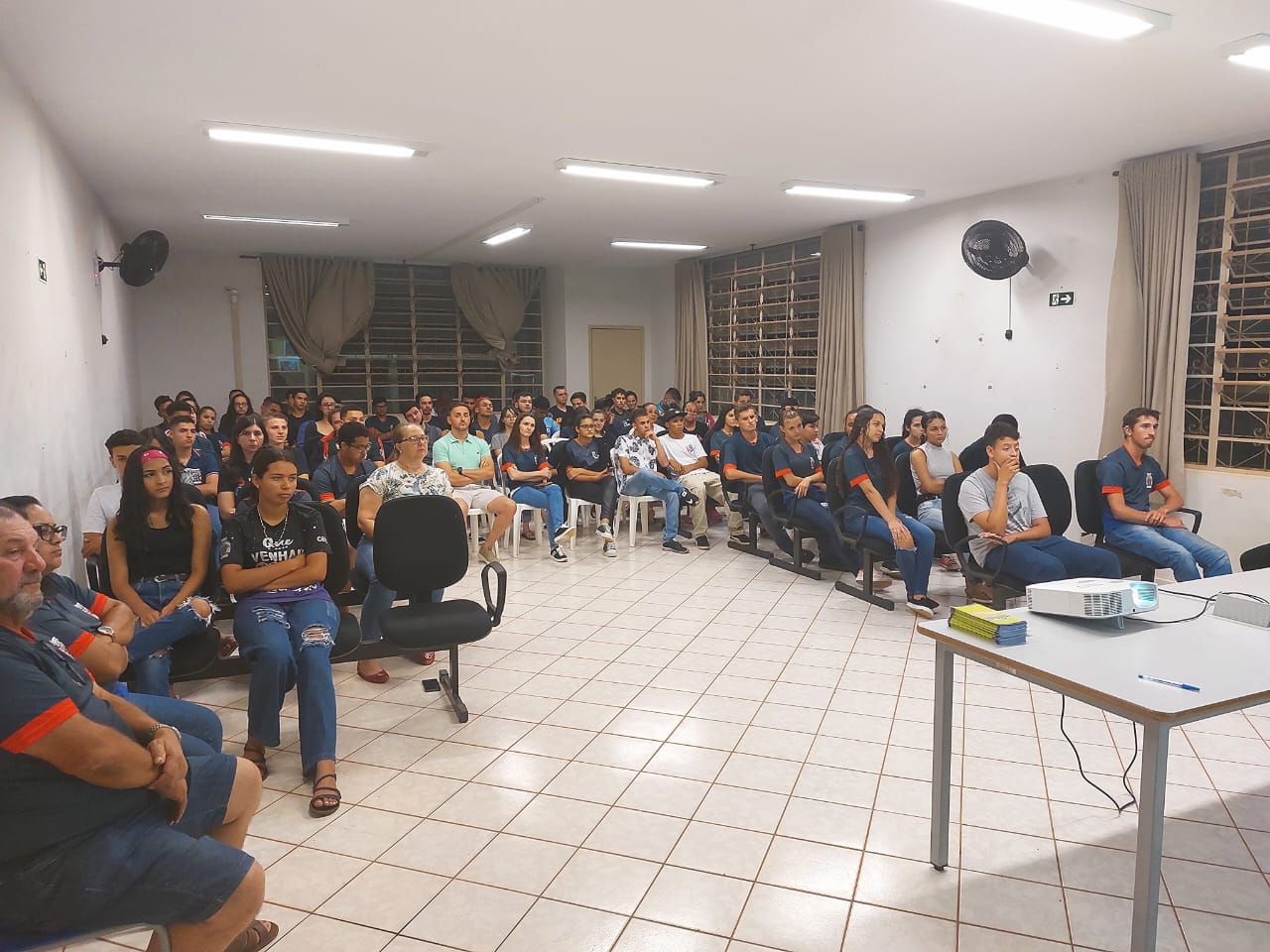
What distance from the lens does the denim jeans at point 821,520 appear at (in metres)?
5.50

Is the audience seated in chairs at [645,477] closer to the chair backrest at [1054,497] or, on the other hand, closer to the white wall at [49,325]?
the chair backrest at [1054,497]

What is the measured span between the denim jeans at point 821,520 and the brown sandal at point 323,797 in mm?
3506

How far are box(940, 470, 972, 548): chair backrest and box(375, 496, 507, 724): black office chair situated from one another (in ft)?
8.25

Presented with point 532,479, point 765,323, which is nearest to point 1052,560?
point 532,479

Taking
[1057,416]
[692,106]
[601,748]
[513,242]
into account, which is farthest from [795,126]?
[513,242]

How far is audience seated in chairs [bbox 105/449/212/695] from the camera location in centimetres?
304

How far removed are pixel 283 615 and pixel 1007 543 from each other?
11.6ft

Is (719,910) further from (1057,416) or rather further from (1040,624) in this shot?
(1057,416)

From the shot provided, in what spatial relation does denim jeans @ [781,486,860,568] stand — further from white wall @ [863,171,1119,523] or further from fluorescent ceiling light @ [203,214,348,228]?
fluorescent ceiling light @ [203,214,348,228]

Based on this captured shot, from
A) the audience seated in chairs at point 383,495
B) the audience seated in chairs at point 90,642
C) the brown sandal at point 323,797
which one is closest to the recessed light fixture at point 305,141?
the audience seated in chairs at point 383,495

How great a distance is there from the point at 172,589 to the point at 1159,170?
654 centimetres

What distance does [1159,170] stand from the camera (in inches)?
223

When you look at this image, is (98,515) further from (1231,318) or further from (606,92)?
(1231,318)

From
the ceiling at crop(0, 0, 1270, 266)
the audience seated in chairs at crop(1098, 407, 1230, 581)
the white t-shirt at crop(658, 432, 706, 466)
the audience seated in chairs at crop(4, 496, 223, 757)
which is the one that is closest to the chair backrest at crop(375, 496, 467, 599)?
the audience seated in chairs at crop(4, 496, 223, 757)
